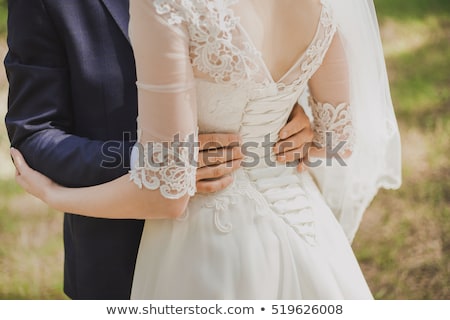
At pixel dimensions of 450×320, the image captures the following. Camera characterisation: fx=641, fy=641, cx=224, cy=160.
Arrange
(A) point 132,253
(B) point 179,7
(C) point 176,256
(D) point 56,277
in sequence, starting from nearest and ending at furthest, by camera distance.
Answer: (B) point 179,7
(C) point 176,256
(A) point 132,253
(D) point 56,277

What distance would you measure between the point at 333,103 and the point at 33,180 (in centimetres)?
68

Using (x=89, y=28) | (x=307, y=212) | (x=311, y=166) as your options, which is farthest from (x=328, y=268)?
(x=89, y=28)

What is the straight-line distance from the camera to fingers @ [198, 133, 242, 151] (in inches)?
48.6

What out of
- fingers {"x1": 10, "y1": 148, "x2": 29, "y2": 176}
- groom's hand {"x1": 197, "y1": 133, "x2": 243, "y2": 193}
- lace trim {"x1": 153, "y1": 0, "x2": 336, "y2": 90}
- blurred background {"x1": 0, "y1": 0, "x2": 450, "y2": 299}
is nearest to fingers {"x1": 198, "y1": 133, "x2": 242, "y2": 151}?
groom's hand {"x1": 197, "y1": 133, "x2": 243, "y2": 193}

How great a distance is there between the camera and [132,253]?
1.49m

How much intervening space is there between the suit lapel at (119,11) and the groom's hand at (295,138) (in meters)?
0.41

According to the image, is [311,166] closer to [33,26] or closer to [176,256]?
[176,256]

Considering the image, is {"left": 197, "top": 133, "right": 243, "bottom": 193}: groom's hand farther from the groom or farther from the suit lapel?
the suit lapel

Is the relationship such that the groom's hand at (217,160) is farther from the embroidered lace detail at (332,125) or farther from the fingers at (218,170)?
the embroidered lace detail at (332,125)

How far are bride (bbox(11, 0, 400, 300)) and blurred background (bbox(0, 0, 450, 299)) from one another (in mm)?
1921

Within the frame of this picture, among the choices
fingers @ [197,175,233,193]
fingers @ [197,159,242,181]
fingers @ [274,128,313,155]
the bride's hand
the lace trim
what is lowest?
the bride's hand

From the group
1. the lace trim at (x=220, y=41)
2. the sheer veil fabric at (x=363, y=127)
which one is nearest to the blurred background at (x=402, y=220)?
the sheer veil fabric at (x=363, y=127)

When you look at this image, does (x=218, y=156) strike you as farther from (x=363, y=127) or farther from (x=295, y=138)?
(x=363, y=127)

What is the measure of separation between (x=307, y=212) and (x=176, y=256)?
0.29 meters
